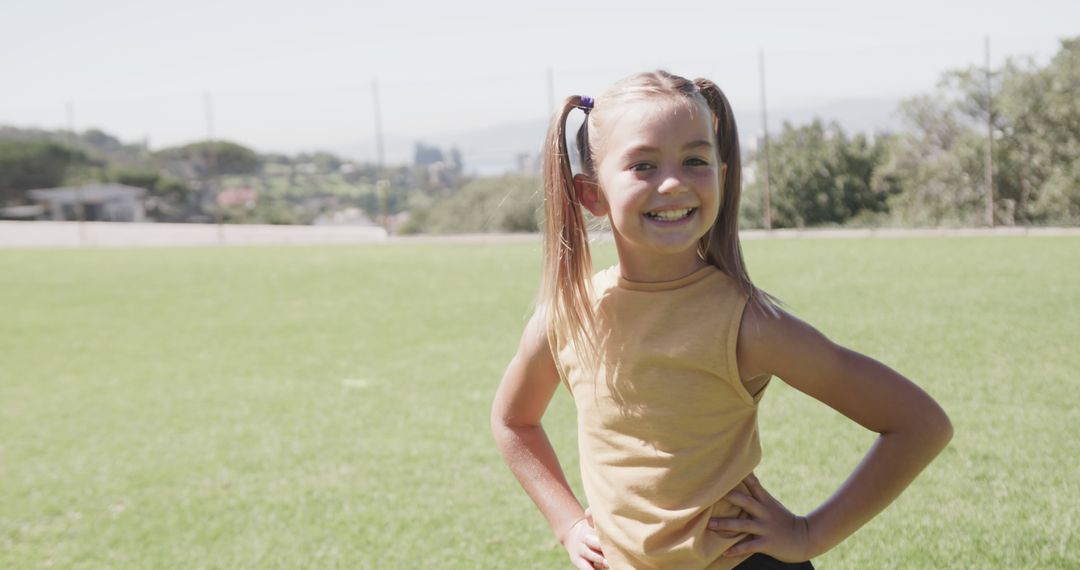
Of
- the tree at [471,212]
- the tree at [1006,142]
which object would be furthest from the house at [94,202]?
the tree at [1006,142]

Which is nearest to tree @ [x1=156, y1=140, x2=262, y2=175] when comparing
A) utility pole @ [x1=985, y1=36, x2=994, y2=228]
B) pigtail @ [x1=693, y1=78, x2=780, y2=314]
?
utility pole @ [x1=985, y1=36, x2=994, y2=228]

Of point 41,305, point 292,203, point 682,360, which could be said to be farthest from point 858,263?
point 292,203

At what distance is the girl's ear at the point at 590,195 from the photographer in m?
1.73

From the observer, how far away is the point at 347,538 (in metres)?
3.53

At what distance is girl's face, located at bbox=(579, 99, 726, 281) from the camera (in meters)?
1.56

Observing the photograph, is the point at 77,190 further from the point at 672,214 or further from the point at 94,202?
the point at 672,214

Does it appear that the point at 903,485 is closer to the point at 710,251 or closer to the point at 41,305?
the point at 710,251

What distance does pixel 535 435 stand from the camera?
1920 millimetres

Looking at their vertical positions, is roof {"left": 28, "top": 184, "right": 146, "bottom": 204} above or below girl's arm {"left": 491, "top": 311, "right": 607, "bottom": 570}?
above

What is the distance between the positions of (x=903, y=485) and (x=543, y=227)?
74 cm

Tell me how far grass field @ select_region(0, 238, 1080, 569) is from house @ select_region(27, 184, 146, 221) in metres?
9.33

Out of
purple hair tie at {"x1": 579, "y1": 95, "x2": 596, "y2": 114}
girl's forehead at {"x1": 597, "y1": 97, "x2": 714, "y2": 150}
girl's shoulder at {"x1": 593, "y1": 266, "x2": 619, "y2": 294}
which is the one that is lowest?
girl's shoulder at {"x1": 593, "y1": 266, "x2": 619, "y2": 294}

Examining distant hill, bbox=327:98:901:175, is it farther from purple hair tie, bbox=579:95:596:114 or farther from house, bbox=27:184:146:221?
purple hair tie, bbox=579:95:596:114

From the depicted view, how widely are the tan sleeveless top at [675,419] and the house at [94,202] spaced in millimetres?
18695
